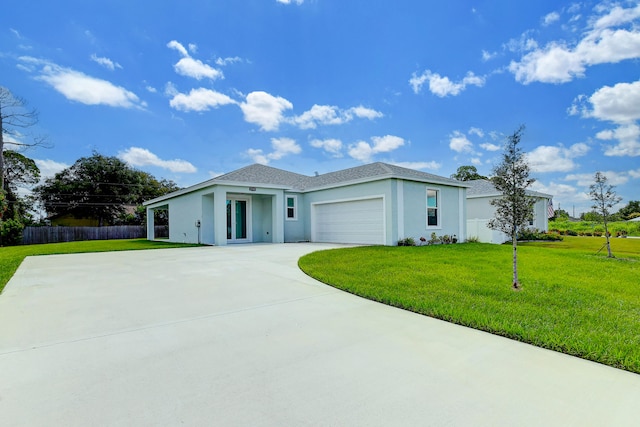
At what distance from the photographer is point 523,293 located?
198 inches

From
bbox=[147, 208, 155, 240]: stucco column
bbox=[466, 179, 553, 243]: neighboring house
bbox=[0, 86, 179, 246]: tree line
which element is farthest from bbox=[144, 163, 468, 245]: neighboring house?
bbox=[0, 86, 179, 246]: tree line

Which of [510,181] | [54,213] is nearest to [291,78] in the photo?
[510,181]

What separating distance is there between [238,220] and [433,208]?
9734mm

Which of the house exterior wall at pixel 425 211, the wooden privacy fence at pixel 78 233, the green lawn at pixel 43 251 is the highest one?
the house exterior wall at pixel 425 211

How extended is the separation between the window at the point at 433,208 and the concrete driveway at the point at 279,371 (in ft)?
34.2

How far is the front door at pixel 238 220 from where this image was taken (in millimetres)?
15461

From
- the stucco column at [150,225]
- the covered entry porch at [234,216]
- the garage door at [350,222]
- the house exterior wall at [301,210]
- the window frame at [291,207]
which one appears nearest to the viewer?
the house exterior wall at [301,210]

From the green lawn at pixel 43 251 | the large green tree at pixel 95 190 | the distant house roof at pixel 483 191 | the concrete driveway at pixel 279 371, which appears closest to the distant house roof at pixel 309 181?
the green lawn at pixel 43 251

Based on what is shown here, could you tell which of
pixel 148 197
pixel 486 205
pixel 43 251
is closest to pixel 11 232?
pixel 43 251

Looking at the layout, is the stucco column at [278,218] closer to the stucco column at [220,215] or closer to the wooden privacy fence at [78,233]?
the stucco column at [220,215]

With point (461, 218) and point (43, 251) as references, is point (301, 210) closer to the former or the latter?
point (461, 218)

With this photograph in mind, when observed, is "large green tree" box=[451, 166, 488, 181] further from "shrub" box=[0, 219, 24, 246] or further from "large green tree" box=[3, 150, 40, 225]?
"large green tree" box=[3, 150, 40, 225]

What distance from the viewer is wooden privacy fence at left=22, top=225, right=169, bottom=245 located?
77.1ft

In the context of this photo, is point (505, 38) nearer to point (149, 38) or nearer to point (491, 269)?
point (491, 269)
